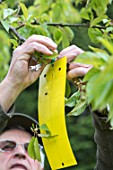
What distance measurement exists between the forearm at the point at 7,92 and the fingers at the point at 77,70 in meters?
0.17

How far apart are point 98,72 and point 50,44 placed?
0.48 meters

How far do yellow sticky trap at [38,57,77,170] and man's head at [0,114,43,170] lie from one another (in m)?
0.96

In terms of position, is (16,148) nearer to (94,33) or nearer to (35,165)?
(35,165)

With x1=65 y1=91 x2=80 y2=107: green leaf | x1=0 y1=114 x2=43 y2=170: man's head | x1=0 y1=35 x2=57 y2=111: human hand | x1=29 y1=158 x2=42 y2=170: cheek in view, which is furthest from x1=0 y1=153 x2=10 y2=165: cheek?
x1=65 y1=91 x2=80 y2=107: green leaf

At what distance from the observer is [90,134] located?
8391mm

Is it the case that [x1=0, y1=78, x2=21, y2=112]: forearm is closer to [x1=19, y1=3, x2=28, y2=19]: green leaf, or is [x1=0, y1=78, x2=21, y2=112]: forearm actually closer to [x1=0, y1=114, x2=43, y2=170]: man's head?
[x1=19, y1=3, x2=28, y2=19]: green leaf

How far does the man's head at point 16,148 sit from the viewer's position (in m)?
2.53

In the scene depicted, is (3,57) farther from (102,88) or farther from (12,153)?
(102,88)

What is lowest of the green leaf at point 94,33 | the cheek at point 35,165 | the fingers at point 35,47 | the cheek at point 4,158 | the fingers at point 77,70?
the cheek at point 35,165

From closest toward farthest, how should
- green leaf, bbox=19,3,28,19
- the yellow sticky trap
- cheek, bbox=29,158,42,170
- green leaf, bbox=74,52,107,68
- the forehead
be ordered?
green leaf, bbox=74,52,107,68 < the yellow sticky trap < green leaf, bbox=19,3,28,19 < cheek, bbox=29,158,42,170 < the forehead

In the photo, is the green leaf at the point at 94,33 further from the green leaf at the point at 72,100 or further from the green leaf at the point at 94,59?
the green leaf at the point at 94,59

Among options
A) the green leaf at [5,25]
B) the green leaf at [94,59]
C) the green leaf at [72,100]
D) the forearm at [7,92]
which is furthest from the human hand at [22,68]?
the green leaf at [94,59]

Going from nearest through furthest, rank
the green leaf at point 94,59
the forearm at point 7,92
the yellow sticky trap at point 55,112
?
1. the green leaf at point 94,59
2. the yellow sticky trap at point 55,112
3. the forearm at point 7,92

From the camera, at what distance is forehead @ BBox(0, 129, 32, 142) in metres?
2.63
